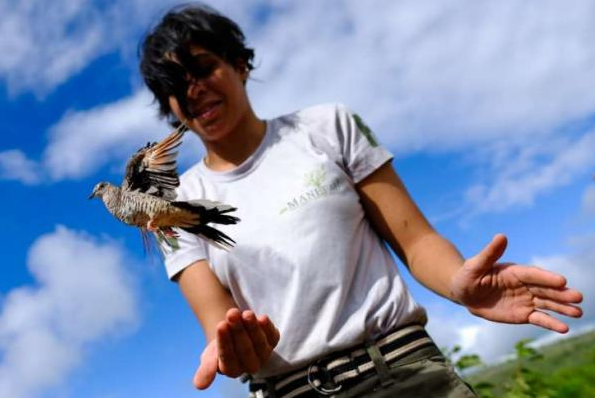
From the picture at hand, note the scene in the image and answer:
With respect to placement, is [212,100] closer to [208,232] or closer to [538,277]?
[208,232]

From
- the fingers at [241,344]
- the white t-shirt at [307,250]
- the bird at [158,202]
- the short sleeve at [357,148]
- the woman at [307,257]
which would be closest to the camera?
the bird at [158,202]

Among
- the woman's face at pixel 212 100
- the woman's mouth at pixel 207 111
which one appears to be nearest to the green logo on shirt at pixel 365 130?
the woman's face at pixel 212 100

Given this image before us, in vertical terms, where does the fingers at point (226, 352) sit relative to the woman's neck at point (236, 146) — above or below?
below

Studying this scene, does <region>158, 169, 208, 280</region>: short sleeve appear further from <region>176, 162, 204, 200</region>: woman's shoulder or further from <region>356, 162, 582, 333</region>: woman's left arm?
<region>356, 162, 582, 333</region>: woman's left arm

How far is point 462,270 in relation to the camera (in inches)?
86.9

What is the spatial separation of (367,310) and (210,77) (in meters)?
1.01

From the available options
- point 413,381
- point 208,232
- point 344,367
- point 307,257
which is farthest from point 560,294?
point 208,232

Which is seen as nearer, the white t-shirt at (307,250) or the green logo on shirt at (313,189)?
the white t-shirt at (307,250)

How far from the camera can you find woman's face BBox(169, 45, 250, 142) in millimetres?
2514

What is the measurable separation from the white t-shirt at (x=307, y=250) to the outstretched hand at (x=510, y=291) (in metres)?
0.22

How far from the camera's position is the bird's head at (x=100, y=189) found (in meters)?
1.59

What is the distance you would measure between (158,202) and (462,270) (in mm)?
1120

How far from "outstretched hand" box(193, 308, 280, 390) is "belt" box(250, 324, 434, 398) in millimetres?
239

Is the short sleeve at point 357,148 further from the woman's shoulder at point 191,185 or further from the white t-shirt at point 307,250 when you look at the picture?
the woman's shoulder at point 191,185
